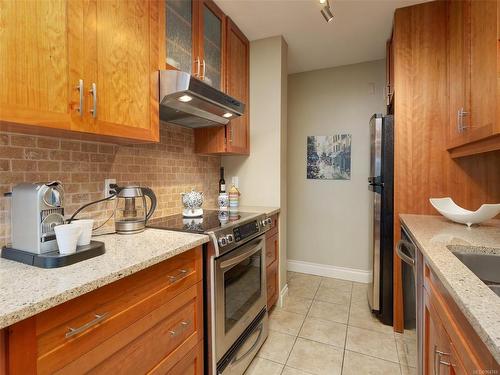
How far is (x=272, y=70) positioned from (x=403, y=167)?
1.40m

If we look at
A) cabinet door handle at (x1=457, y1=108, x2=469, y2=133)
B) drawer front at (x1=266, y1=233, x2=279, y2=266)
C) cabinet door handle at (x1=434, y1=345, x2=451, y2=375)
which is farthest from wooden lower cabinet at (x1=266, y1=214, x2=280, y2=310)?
cabinet door handle at (x1=457, y1=108, x2=469, y2=133)

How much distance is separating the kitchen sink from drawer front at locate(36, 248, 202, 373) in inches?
49.5

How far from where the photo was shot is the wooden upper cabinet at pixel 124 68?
1.08 meters

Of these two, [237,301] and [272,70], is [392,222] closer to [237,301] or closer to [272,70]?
[237,301]

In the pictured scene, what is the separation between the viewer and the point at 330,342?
6.26 feet

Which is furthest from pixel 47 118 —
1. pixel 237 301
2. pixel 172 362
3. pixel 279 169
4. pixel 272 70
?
pixel 272 70

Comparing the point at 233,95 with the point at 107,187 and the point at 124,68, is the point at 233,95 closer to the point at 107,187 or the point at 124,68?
the point at 124,68

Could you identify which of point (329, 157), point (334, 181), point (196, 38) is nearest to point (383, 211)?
point (334, 181)

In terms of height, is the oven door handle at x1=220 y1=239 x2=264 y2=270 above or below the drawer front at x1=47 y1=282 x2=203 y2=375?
above

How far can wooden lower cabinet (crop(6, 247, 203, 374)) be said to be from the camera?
0.66 m

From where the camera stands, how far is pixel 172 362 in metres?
1.09

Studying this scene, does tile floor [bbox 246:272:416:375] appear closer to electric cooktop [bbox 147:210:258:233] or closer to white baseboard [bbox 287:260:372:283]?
white baseboard [bbox 287:260:372:283]

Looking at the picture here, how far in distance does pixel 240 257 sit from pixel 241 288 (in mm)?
233

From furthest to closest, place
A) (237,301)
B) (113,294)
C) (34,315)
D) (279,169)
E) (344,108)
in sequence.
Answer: (344,108), (279,169), (237,301), (113,294), (34,315)
